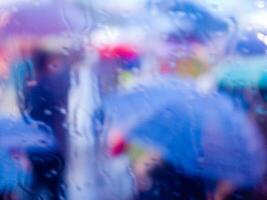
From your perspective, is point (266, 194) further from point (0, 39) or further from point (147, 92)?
point (0, 39)

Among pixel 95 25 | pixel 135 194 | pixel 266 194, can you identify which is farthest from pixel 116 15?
pixel 266 194

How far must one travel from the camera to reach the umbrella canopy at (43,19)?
161 centimetres

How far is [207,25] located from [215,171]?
43cm

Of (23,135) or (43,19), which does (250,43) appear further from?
(23,135)

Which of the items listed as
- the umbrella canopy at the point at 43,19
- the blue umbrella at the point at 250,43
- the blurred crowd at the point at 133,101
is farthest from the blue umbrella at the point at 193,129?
the umbrella canopy at the point at 43,19

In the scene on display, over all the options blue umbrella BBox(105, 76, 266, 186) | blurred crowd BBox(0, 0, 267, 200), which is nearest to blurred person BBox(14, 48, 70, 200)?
blurred crowd BBox(0, 0, 267, 200)

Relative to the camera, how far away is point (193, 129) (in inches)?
61.7

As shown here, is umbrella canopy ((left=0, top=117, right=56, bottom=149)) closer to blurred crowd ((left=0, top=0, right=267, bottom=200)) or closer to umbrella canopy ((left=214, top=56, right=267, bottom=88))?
blurred crowd ((left=0, top=0, right=267, bottom=200))

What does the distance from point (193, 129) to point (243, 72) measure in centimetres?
22

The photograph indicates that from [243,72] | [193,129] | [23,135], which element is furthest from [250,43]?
→ [23,135]

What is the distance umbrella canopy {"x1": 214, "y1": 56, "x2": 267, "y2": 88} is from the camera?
60.7 inches

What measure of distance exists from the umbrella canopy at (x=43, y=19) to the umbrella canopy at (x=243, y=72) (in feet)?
1.41

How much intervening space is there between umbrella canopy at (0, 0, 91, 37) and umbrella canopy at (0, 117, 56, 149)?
0.28 m

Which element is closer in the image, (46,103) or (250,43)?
(250,43)
